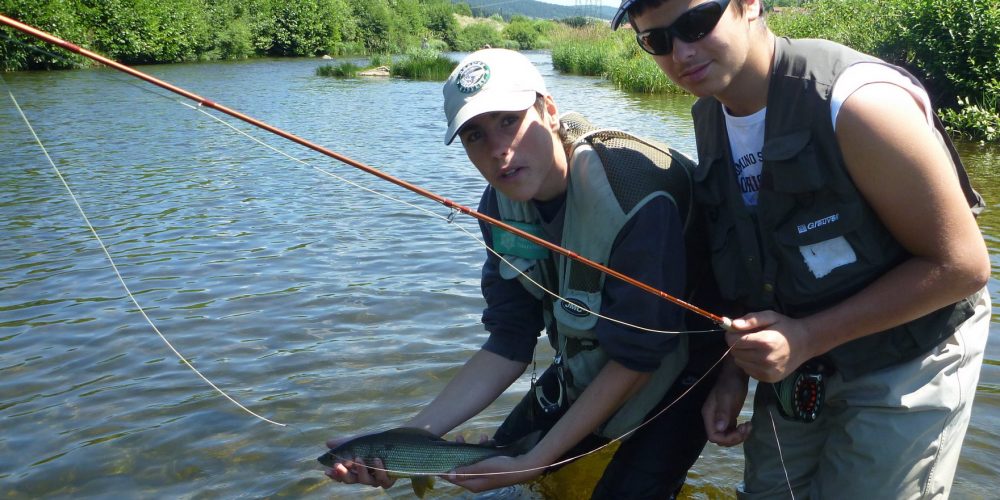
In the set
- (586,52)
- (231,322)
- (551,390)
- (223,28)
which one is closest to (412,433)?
(551,390)

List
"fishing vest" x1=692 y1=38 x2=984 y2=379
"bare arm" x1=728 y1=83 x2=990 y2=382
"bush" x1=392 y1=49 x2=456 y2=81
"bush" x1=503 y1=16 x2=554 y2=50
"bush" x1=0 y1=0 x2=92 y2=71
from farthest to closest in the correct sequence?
"bush" x1=503 y1=16 x2=554 y2=50 < "bush" x1=392 y1=49 x2=456 y2=81 < "bush" x1=0 y1=0 x2=92 y2=71 < "fishing vest" x1=692 y1=38 x2=984 y2=379 < "bare arm" x1=728 y1=83 x2=990 y2=382

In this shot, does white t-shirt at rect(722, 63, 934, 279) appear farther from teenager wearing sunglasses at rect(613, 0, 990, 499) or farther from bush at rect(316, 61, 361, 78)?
bush at rect(316, 61, 361, 78)

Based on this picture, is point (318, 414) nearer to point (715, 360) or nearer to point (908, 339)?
point (715, 360)

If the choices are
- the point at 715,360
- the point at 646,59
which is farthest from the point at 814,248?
the point at 646,59

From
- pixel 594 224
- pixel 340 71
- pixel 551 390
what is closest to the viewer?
pixel 594 224

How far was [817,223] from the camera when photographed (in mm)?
2730

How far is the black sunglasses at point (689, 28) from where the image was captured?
265cm

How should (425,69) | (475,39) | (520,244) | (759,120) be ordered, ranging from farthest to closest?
1. (475,39)
2. (425,69)
3. (520,244)
4. (759,120)

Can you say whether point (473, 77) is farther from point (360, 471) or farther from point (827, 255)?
point (360, 471)

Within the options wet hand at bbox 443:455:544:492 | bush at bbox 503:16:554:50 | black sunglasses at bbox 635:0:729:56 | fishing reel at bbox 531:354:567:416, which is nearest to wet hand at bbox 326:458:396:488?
wet hand at bbox 443:455:544:492

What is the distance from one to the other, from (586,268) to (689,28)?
1.00m

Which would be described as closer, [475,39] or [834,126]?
[834,126]

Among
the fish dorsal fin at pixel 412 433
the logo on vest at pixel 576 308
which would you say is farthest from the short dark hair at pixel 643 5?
the fish dorsal fin at pixel 412 433

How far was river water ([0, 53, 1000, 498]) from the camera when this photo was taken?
191 inches
